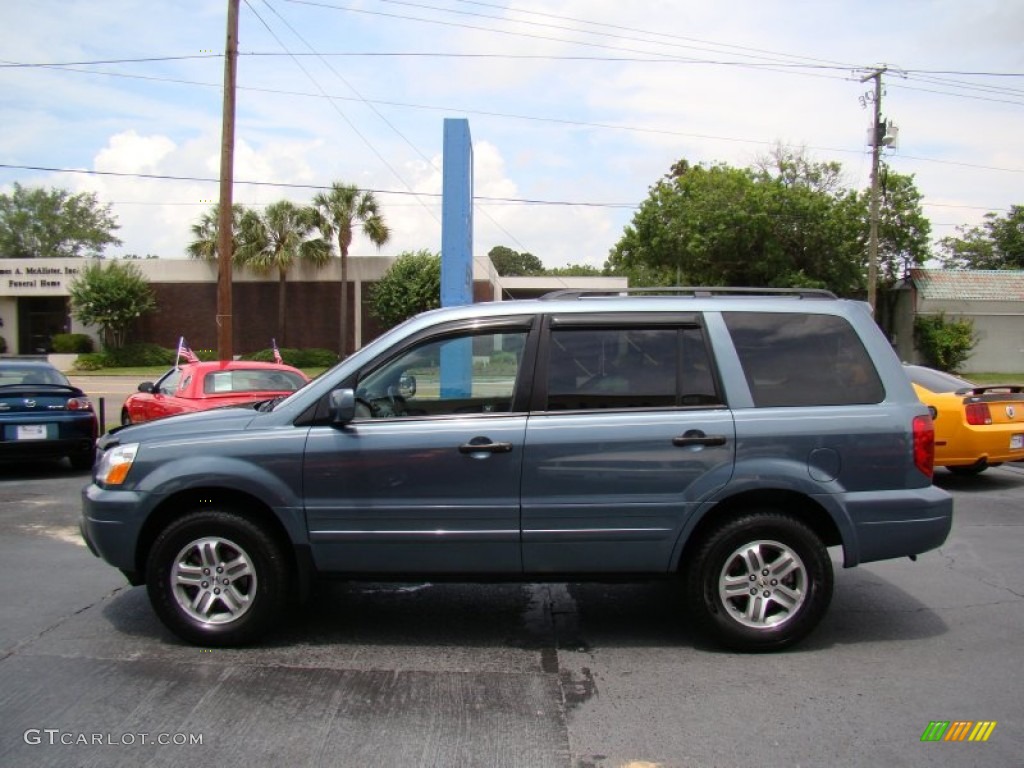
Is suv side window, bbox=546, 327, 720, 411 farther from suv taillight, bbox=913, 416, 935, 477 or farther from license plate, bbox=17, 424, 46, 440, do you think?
license plate, bbox=17, 424, 46, 440

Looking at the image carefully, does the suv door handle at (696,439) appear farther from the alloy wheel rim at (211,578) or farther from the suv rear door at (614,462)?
the alloy wheel rim at (211,578)

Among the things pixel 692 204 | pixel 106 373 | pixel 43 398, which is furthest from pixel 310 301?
pixel 43 398

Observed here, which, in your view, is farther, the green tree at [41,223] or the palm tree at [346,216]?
the green tree at [41,223]

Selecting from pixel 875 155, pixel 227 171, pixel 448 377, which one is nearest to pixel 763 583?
pixel 448 377

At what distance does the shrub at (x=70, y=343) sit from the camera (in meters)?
38.9

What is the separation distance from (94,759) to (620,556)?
2597mm

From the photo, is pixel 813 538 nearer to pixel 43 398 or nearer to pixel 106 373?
pixel 43 398

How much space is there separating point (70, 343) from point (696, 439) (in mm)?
41023

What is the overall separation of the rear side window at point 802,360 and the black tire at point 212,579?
9.22 feet

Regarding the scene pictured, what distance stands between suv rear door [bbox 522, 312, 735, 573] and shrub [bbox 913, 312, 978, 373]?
3351cm

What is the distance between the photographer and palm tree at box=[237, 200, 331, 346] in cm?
3666

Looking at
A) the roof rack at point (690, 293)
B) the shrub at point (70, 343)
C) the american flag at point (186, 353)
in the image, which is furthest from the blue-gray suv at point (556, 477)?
the shrub at point (70, 343)

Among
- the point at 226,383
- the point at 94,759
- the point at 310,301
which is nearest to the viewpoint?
the point at 94,759

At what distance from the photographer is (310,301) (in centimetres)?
3903
